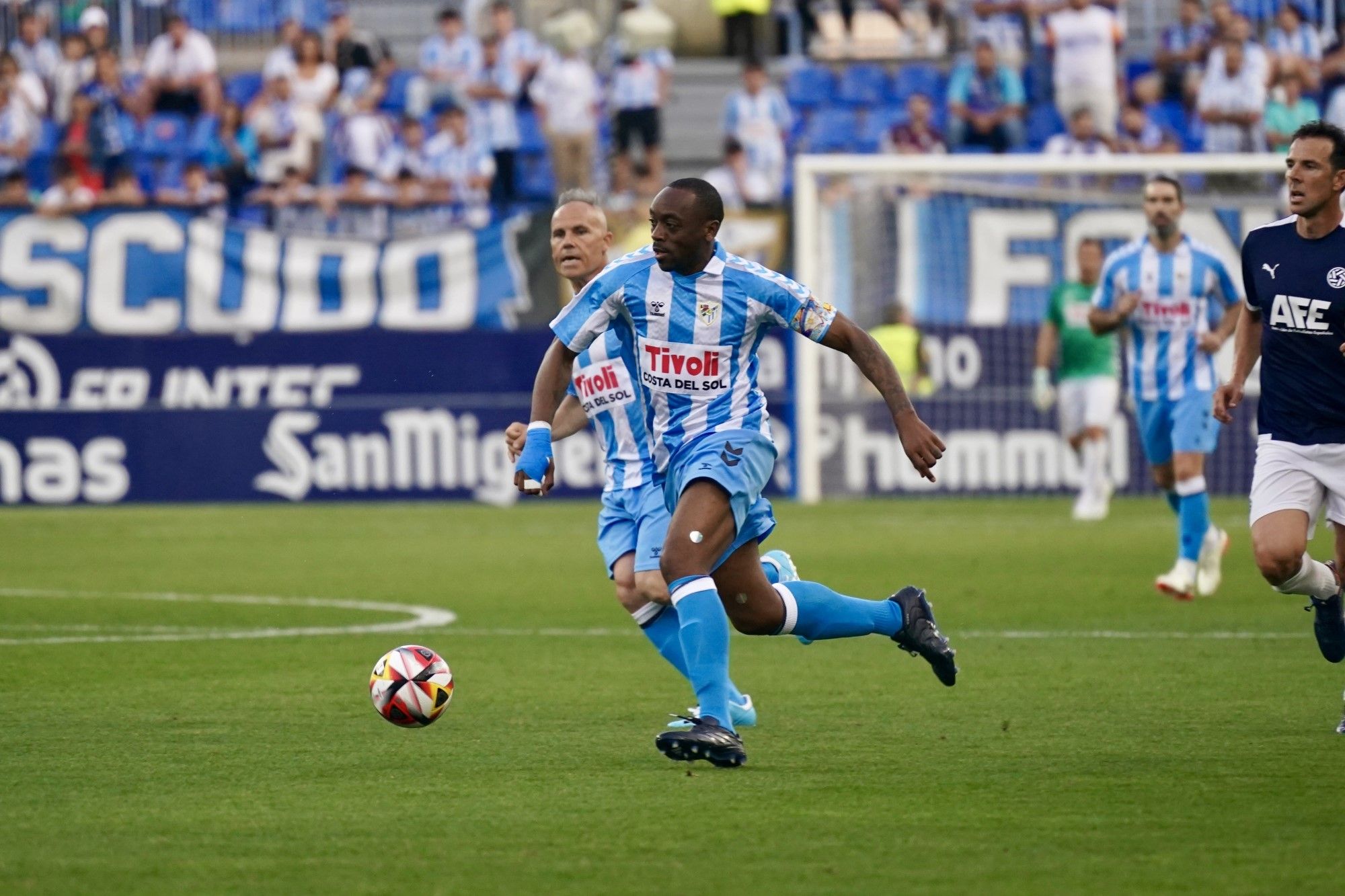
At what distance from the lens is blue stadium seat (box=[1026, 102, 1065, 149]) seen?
23781 millimetres

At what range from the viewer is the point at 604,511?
8016 millimetres

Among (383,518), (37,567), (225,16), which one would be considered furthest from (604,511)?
(225,16)

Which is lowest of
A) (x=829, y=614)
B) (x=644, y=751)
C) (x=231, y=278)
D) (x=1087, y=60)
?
(x=231, y=278)

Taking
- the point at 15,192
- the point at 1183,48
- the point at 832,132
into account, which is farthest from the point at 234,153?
the point at 1183,48

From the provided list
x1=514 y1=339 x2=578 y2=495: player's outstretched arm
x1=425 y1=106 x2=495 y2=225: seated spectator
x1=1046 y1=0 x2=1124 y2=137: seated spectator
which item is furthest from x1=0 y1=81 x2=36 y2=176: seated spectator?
x1=514 y1=339 x2=578 y2=495: player's outstretched arm

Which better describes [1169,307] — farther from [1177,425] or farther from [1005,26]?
[1005,26]

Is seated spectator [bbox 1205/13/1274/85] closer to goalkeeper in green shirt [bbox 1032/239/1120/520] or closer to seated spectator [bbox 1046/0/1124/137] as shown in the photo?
seated spectator [bbox 1046/0/1124/137]

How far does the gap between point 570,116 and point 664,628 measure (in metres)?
16.0

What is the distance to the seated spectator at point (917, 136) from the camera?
76.0 feet

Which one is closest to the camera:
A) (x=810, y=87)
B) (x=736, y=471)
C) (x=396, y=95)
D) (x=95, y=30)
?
(x=736, y=471)

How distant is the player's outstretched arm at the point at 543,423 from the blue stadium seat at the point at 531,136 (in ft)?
55.3

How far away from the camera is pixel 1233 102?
75.7 ft

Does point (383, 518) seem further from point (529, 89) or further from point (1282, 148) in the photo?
point (1282, 148)

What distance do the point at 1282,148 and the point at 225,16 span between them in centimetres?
1297
